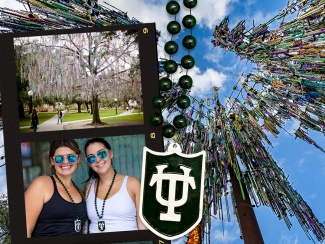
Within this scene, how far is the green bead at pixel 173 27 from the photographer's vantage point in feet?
4.16

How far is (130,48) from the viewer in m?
1.28

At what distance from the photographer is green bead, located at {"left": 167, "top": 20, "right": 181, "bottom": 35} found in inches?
49.9

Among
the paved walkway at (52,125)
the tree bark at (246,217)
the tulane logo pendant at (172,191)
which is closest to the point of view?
the tulane logo pendant at (172,191)

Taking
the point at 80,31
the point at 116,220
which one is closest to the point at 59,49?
the point at 80,31

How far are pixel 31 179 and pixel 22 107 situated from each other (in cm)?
18

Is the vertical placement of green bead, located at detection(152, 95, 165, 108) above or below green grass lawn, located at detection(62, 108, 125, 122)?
above

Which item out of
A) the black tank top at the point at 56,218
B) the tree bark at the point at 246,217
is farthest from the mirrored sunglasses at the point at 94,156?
the tree bark at the point at 246,217

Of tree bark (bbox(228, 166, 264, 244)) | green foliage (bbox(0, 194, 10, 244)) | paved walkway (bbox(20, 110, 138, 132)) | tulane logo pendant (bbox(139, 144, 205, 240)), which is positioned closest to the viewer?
tulane logo pendant (bbox(139, 144, 205, 240))

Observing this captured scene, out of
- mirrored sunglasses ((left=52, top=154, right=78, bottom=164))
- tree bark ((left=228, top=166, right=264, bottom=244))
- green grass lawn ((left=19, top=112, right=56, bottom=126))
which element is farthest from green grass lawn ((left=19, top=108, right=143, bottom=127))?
tree bark ((left=228, top=166, right=264, bottom=244))

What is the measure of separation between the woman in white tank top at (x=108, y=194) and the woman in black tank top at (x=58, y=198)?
0.09 ft

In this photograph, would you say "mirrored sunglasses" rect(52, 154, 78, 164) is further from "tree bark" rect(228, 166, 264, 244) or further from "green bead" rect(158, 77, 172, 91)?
"tree bark" rect(228, 166, 264, 244)

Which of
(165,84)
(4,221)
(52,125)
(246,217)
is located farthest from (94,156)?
(4,221)

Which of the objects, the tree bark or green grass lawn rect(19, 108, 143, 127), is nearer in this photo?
green grass lawn rect(19, 108, 143, 127)

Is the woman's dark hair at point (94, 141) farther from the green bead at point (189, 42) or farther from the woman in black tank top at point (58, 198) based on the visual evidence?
the green bead at point (189, 42)
